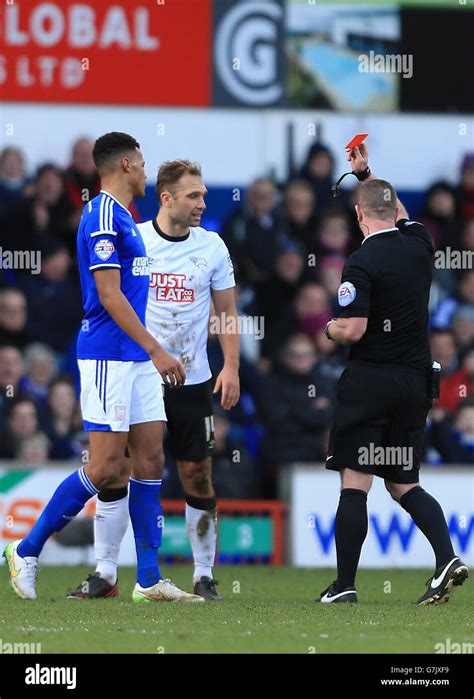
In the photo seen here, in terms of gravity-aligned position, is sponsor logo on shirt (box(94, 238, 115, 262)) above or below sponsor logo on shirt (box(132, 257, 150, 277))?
above

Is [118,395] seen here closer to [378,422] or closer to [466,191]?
[378,422]

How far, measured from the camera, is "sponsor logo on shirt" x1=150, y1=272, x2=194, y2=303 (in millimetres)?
8828

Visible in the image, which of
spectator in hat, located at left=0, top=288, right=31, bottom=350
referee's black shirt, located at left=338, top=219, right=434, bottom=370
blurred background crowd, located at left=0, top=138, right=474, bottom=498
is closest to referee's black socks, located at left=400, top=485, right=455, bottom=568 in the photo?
referee's black shirt, located at left=338, top=219, right=434, bottom=370

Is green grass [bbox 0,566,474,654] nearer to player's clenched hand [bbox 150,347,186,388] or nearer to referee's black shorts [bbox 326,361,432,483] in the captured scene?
referee's black shorts [bbox 326,361,432,483]

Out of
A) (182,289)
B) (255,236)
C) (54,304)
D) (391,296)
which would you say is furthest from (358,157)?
(255,236)

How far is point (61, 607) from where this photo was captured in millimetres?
8055

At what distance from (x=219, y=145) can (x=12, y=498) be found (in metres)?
4.85

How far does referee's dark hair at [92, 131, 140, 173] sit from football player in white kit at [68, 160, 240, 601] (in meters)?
0.44

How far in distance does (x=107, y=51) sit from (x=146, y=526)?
7.82 m

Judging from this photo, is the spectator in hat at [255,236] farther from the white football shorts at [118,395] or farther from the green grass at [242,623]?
the white football shorts at [118,395]

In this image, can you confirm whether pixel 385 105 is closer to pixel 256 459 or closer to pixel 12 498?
pixel 256 459

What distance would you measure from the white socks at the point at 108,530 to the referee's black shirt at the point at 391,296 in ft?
4.77

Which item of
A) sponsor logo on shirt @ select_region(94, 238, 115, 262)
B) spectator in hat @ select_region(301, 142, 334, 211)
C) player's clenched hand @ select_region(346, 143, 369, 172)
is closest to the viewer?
sponsor logo on shirt @ select_region(94, 238, 115, 262)

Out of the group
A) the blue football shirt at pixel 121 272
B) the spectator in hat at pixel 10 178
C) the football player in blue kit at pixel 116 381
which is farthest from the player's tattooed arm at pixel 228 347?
the spectator in hat at pixel 10 178
